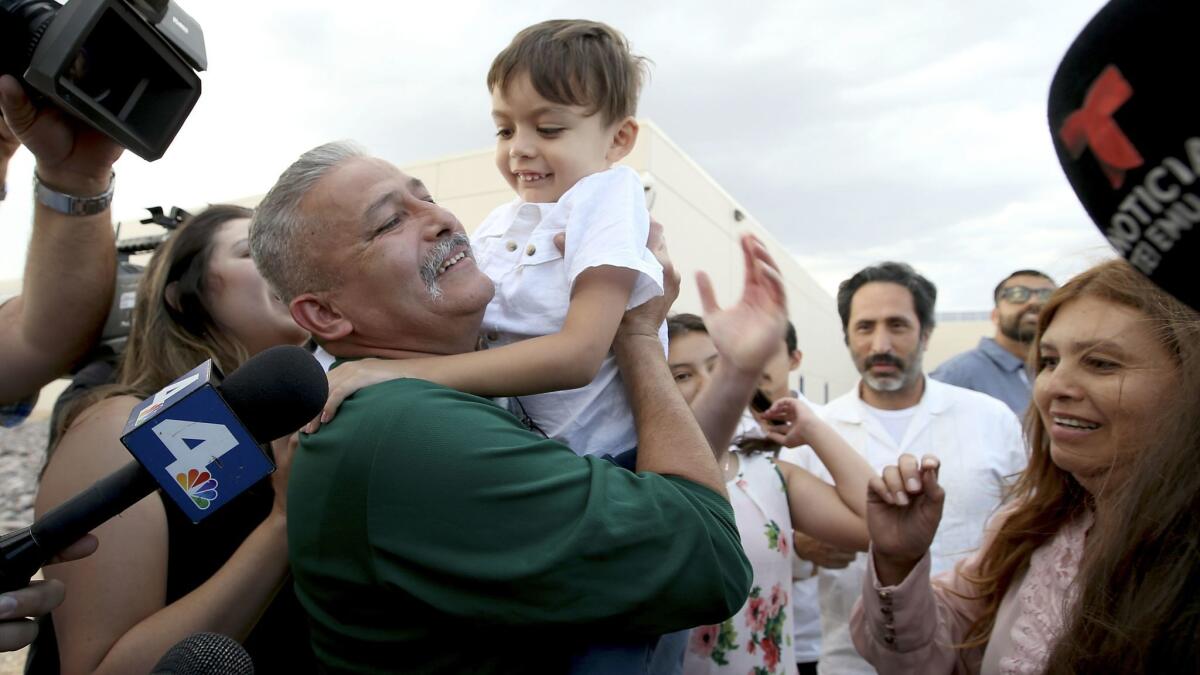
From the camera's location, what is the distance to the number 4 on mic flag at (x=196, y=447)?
929mm

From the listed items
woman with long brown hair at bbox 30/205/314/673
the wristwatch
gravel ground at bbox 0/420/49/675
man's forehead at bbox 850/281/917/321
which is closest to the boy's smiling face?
woman with long brown hair at bbox 30/205/314/673

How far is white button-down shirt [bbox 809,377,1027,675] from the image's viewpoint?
11.8ft

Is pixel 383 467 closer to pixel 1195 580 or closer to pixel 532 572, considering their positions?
pixel 532 572

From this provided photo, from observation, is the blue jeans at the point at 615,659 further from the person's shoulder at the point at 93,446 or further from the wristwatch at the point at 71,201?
the wristwatch at the point at 71,201

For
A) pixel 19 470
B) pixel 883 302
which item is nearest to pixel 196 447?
pixel 883 302

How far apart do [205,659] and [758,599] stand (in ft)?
7.02

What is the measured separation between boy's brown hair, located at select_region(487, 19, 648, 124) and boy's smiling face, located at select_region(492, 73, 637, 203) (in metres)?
0.03

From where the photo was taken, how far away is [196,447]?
3.10ft

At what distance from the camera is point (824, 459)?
3.05 m

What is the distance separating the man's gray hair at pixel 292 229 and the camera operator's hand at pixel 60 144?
42 centimetres

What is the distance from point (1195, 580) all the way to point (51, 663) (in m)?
2.29

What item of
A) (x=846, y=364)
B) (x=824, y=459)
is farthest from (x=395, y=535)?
(x=846, y=364)

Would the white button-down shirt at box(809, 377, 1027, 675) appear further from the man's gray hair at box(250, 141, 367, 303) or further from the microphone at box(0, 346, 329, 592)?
the microphone at box(0, 346, 329, 592)

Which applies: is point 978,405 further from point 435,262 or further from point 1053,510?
point 435,262
